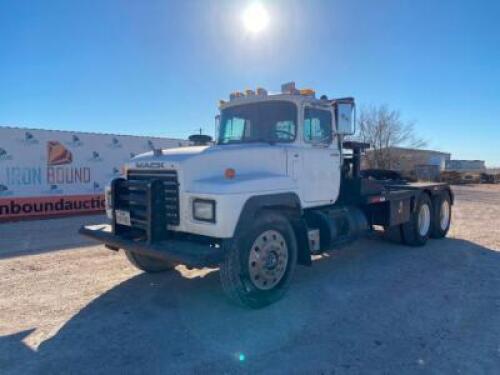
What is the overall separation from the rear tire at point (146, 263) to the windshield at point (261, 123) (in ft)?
7.24

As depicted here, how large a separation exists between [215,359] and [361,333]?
1.61 m

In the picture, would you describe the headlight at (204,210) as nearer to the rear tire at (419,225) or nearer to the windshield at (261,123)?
the windshield at (261,123)

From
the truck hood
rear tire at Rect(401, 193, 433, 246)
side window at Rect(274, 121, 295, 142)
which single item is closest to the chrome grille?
the truck hood

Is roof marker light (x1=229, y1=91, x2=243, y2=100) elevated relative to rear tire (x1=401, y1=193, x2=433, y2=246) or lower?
elevated

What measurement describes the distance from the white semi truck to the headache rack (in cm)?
1

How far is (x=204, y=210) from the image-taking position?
437 cm

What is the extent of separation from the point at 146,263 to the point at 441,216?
7.25 m

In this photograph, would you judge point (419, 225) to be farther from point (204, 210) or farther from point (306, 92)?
point (204, 210)

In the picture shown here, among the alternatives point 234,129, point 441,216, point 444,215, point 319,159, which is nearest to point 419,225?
point 441,216

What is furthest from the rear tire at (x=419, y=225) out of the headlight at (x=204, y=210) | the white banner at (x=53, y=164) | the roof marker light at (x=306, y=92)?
the white banner at (x=53, y=164)

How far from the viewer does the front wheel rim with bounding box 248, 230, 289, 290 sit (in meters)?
4.76

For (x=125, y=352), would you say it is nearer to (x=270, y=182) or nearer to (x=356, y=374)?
(x=356, y=374)

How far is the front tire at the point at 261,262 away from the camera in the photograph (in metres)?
4.52

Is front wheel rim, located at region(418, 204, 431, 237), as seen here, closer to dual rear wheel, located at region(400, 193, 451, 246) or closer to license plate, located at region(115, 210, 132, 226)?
dual rear wheel, located at region(400, 193, 451, 246)
